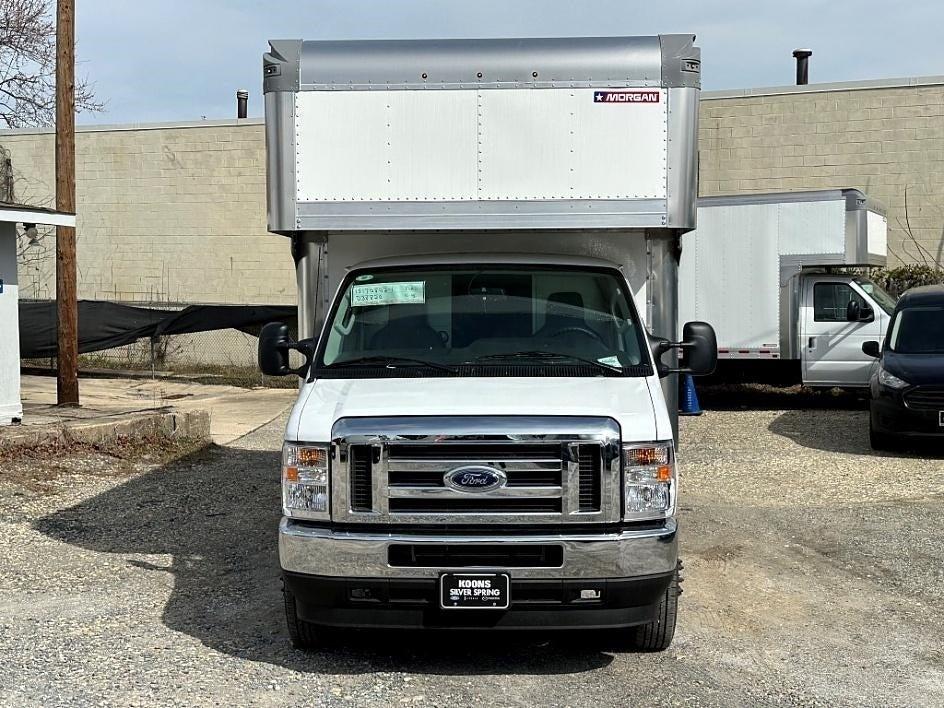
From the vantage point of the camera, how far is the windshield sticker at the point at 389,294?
261 inches

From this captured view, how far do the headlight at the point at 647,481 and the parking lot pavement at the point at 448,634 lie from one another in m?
0.83

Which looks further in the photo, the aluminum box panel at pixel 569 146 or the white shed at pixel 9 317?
the white shed at pixel 9 317

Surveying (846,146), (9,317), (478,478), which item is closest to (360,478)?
(478,478)

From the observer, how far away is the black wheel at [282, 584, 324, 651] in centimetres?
562

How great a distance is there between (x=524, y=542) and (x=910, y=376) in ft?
28.3

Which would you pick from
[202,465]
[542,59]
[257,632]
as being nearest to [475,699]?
[257,632]

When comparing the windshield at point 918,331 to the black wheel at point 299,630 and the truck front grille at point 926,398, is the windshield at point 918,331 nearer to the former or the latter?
the truck front grille at point 926,398

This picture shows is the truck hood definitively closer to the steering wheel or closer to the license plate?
the steering wheel

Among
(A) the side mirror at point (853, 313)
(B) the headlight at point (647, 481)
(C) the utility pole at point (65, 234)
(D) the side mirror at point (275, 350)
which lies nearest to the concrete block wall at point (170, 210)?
(C) the utility pole at point (65, 234)

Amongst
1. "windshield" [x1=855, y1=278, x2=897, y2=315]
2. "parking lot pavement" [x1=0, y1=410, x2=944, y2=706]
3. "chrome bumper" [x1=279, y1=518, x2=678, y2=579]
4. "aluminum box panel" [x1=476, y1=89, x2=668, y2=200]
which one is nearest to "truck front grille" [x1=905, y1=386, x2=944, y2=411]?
"parking lot pavement" [x1=0, y1=410, x2=944, y2=706]

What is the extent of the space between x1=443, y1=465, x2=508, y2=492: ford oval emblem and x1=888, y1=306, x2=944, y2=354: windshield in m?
9.43

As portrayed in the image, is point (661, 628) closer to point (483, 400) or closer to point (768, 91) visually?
point (483, 400)

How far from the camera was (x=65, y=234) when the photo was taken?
15.4 m

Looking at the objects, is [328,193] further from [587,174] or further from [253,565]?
[253,565]
